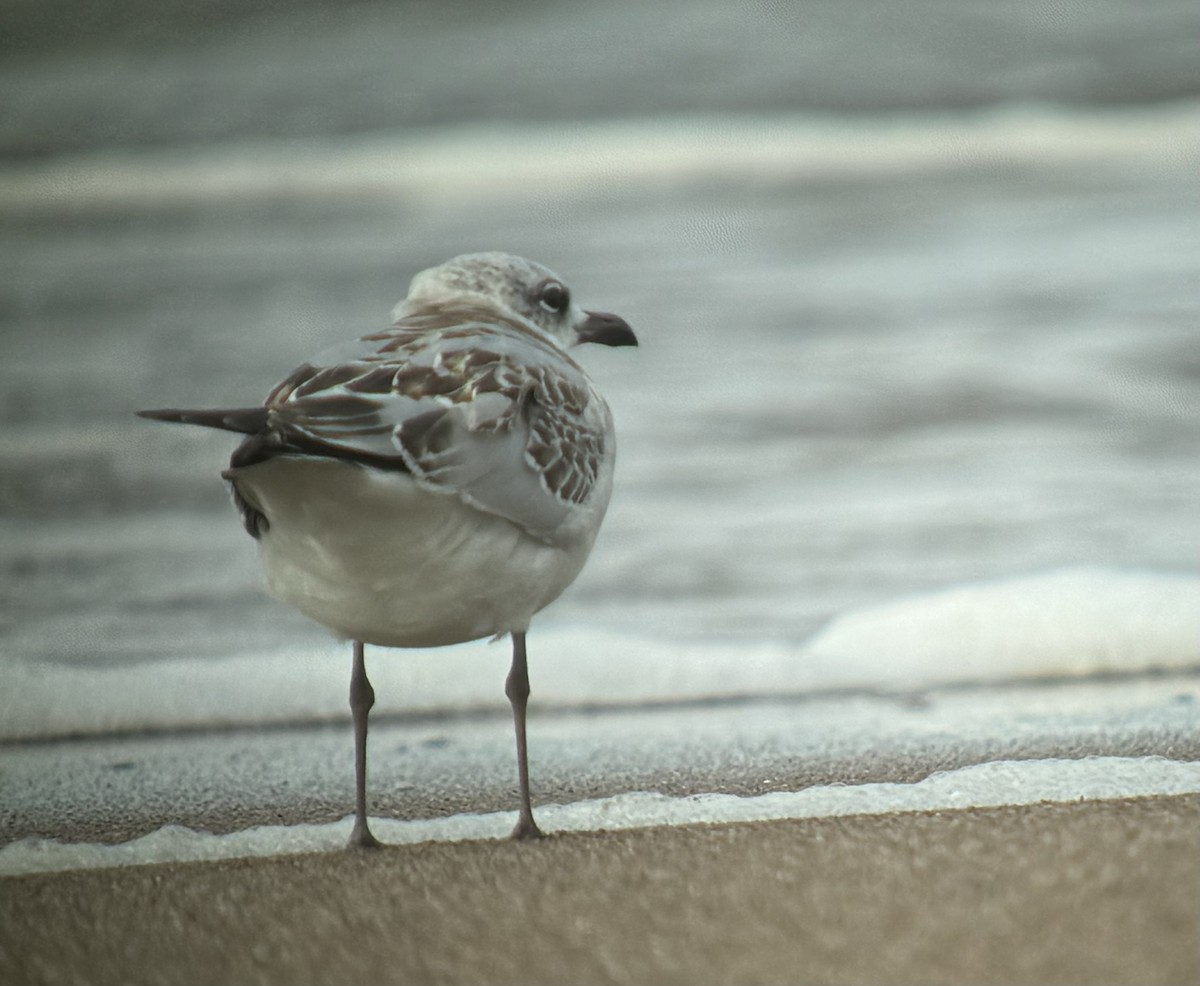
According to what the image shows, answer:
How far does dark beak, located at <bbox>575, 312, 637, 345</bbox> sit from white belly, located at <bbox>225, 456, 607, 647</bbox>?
557 mm

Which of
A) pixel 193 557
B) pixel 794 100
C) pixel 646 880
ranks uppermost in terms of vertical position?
pixel 794 100

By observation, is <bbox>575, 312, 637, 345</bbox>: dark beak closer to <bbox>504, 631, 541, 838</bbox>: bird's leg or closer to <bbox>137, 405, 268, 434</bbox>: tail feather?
<bbox>504, 631, 541, 838</bbox>: bird's leg

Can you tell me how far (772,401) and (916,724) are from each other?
88.0 inches

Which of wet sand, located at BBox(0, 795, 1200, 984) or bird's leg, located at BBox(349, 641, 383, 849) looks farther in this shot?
bird's leg, located at BBox(349, 641, 383, 849)

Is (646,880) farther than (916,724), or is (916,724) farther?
(916,724)

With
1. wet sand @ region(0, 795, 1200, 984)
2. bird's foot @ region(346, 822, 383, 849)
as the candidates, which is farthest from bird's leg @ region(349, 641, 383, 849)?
wet sand @ region(0, 795, 1200, 984)

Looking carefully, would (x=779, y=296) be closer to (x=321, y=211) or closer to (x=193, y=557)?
(x=321, y=211)

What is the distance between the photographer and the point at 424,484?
1.76m

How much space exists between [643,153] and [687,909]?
13.4ft

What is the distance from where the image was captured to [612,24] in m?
5.31

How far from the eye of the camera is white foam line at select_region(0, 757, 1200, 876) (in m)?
2.10

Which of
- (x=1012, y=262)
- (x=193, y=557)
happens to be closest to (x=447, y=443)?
(x=193, y=557)

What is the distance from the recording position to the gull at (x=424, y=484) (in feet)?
5.59

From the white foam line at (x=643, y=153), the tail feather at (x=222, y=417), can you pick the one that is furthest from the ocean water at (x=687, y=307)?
the tail feather at (x=222, y=417)
